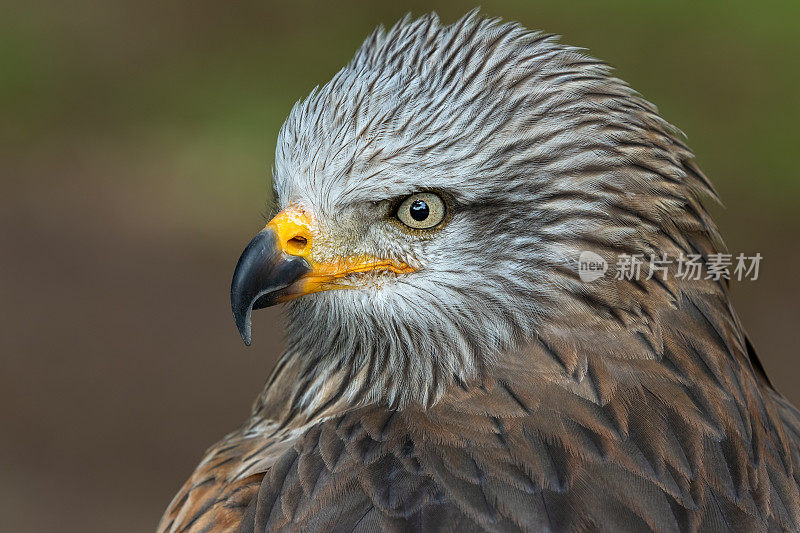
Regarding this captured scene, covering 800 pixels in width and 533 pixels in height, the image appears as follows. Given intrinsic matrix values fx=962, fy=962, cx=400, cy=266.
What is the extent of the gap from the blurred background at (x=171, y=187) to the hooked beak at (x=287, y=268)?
3.82 meters

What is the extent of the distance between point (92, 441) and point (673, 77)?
627 cm

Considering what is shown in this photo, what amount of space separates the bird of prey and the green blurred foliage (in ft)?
18.2

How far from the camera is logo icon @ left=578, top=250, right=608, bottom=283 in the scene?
2.69 meters

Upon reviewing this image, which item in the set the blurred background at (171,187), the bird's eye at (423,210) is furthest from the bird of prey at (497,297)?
the blurred background at (171,187)

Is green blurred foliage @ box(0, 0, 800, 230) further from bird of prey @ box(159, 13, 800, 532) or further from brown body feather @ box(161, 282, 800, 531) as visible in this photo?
brown body feather @ box(161, 282, 800, 531)

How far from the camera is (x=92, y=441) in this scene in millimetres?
6438

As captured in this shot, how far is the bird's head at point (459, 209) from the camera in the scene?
8.74 feet

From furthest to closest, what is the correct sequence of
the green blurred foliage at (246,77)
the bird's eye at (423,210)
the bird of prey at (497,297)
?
the green blurred foliage at (246,77)
the bird's eye at (423,210)
the bird of prey at (497,297)

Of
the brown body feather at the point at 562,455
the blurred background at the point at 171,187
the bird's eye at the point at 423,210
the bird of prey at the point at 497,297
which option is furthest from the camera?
the blurred background at the point at 171,187

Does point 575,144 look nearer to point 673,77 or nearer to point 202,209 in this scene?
point 202,209

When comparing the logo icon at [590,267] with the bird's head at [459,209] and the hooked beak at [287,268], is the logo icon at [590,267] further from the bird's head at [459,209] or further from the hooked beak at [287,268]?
the hooked beak at [287,268]

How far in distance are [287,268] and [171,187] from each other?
6173 millimetres

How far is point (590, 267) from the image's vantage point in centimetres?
269

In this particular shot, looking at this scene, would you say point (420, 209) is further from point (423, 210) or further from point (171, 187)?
point (171, 187)
